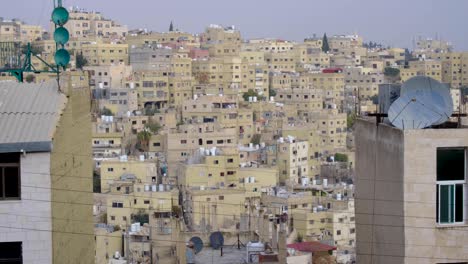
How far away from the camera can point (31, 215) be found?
538cm

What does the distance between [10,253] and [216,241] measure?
9607 mm

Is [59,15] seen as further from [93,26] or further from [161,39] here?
[93,26]

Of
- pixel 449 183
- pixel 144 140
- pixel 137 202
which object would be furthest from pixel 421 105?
pixel 144 140

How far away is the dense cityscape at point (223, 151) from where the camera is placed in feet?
18.8

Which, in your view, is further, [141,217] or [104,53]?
[104,53]

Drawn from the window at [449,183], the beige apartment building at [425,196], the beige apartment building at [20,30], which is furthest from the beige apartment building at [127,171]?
the beige apartment building at [20,30]

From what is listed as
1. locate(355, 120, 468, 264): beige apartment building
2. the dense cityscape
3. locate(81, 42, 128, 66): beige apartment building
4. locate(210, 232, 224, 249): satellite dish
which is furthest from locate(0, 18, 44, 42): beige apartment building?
locate(355, 120, 468, 264): beige apartment building

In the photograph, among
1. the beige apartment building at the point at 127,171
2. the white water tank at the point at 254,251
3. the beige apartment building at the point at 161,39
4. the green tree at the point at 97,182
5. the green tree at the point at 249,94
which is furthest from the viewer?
the beige apartment building at the point at 161,39

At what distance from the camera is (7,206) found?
5352 mm

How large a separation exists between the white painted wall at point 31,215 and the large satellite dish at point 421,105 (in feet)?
5.96

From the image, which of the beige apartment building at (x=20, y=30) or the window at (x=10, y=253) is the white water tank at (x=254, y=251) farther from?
the beige apartment building at (x=20, y=30)

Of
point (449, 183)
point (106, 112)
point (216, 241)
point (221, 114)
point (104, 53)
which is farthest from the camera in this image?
point (104, 53)

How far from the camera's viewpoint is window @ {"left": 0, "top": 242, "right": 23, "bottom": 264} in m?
5.37

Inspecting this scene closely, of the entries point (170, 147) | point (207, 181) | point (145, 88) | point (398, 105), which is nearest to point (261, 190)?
point (207, 181)
